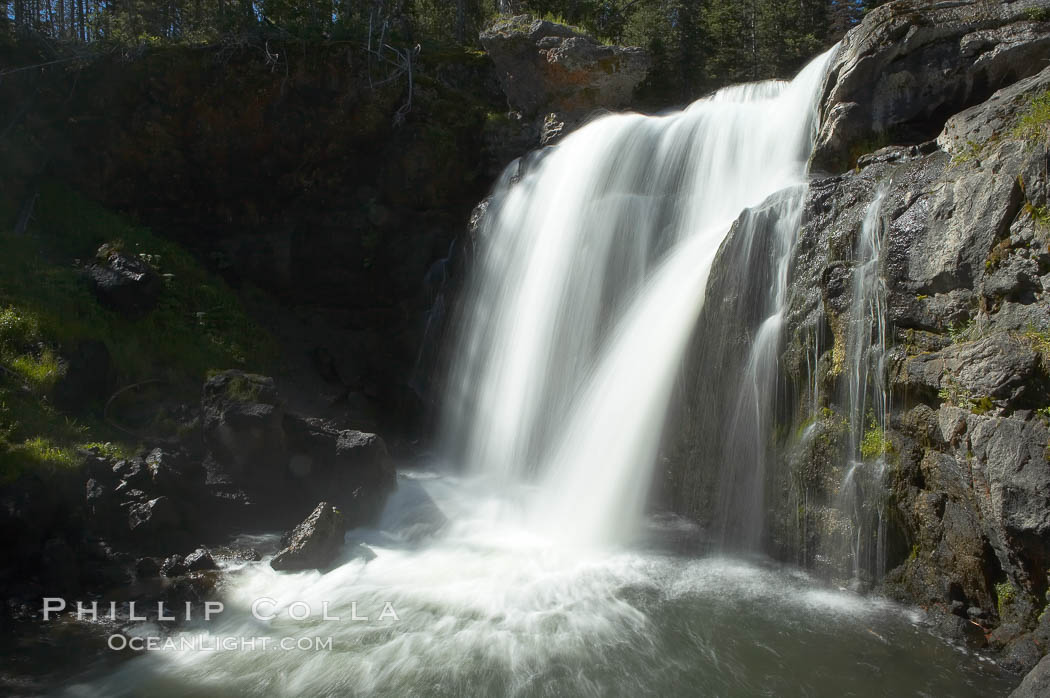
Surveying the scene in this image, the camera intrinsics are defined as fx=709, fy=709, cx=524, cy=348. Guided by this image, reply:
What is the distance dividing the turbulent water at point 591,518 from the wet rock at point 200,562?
0.36 m

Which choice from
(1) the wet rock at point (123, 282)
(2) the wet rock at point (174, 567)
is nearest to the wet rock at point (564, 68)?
(1) the wet rock at point (123, 282)

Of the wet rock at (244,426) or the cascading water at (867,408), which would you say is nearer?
the cascading water at (867,408)

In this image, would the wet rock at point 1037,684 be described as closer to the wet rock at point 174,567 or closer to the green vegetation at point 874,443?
the green vegetation at point 874,443

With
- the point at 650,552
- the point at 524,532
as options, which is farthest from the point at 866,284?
the point at 524,532

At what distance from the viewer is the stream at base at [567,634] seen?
5793mm

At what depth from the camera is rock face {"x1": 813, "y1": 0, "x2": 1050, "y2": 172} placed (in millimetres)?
9000

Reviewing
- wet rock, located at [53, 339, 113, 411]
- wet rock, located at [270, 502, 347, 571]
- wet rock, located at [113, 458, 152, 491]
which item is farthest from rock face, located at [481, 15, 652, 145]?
wet rock, located at [113, 458, 152, 491]

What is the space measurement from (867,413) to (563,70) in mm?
11964

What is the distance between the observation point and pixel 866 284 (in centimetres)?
733

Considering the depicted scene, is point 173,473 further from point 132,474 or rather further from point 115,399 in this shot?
point 115,399

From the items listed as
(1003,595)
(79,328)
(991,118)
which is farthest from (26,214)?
(1003,595)

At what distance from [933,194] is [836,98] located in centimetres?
375

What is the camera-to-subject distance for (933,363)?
658 centimetres

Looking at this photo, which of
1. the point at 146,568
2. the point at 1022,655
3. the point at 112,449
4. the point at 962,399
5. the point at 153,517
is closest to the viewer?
the point at 1022,655
